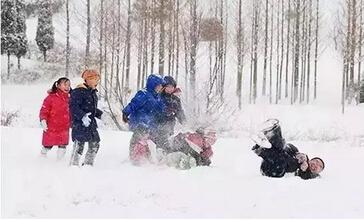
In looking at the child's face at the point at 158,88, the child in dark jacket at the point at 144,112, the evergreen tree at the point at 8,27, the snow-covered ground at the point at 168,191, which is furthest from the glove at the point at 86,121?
the evergreen tree at the point at 8,27

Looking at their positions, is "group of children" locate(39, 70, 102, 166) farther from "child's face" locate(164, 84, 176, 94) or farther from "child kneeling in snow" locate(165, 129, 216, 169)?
"child's face" locate(164, 84, 176, 94)

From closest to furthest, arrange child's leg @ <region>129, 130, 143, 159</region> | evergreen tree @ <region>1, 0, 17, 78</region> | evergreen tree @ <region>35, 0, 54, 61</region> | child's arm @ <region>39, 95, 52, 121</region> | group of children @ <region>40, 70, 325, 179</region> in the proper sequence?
1. group of children @ <region>40, 70, 325, 179</region>
2. child's leg @ <region>129, 130, 143, 159</region>
3. child's arm @ <region>39, 95, 52, 121</region>
4. evergreen tree @ <region>1, 0, 17, 78</region>
5. evergreen tree @ <region>35, 0, 54, 61</region>

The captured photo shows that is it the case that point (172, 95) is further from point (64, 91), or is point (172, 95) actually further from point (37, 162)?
point (37, 162)

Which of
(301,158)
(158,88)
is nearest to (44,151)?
(158,88)

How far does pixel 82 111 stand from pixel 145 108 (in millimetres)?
927

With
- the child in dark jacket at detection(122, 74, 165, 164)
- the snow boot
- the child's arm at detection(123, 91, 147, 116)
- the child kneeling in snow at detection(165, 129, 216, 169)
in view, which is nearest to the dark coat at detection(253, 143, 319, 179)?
the child kneeling in snow at detection(165, 129, 216, 169)

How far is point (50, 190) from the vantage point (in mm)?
5422

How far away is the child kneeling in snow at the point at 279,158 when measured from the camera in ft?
21.8

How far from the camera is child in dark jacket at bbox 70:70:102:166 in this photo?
6.87 metres

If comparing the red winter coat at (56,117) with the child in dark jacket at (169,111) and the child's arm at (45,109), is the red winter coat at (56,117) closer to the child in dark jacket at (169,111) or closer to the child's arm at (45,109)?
the child's arm at (45,109)

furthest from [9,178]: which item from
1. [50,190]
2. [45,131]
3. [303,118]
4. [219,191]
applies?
[303,118]

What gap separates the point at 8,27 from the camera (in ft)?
111

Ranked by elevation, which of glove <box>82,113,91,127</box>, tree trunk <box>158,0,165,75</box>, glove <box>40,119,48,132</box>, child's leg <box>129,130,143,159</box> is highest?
tree trunk <box>158,0,165,75</box>

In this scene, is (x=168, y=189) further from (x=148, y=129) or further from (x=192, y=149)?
(x=148, y=129)
